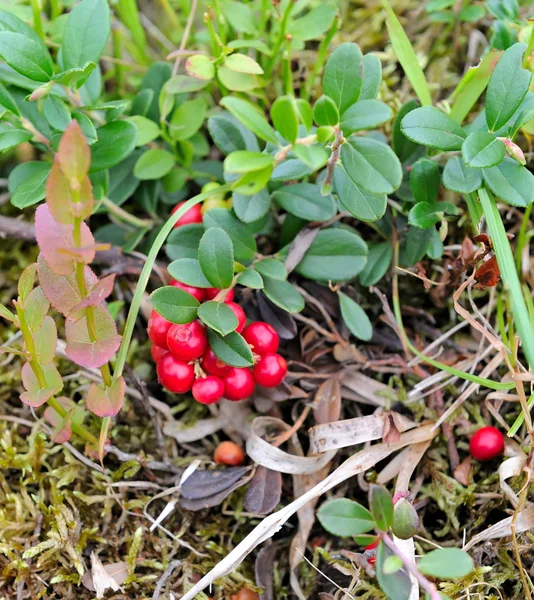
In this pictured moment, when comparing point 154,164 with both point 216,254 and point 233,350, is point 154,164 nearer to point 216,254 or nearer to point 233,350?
point 216,254

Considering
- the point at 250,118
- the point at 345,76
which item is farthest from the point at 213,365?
the point at 345,76

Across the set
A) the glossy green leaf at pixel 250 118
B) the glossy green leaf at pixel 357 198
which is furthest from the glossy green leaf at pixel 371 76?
the glossy green leaf at pixel 250 118

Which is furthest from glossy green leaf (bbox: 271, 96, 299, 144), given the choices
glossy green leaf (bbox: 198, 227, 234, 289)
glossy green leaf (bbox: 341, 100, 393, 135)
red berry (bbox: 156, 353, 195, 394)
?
red berry (bbox: 156, 353, 195, 394)

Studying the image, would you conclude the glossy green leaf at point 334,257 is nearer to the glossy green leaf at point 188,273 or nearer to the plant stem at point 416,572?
the glossy green leaf at point 188,273

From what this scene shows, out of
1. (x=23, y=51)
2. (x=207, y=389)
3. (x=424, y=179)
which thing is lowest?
(x=207, y=389)

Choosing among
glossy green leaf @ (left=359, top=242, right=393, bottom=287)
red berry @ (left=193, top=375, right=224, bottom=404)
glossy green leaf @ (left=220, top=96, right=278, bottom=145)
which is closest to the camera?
glossy green leaf @ (left=220, top=96, right=278, bottom=145)

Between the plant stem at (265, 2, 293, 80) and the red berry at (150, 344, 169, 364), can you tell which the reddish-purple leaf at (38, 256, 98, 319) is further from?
the plant stem at (265, 2, 293, 80)
